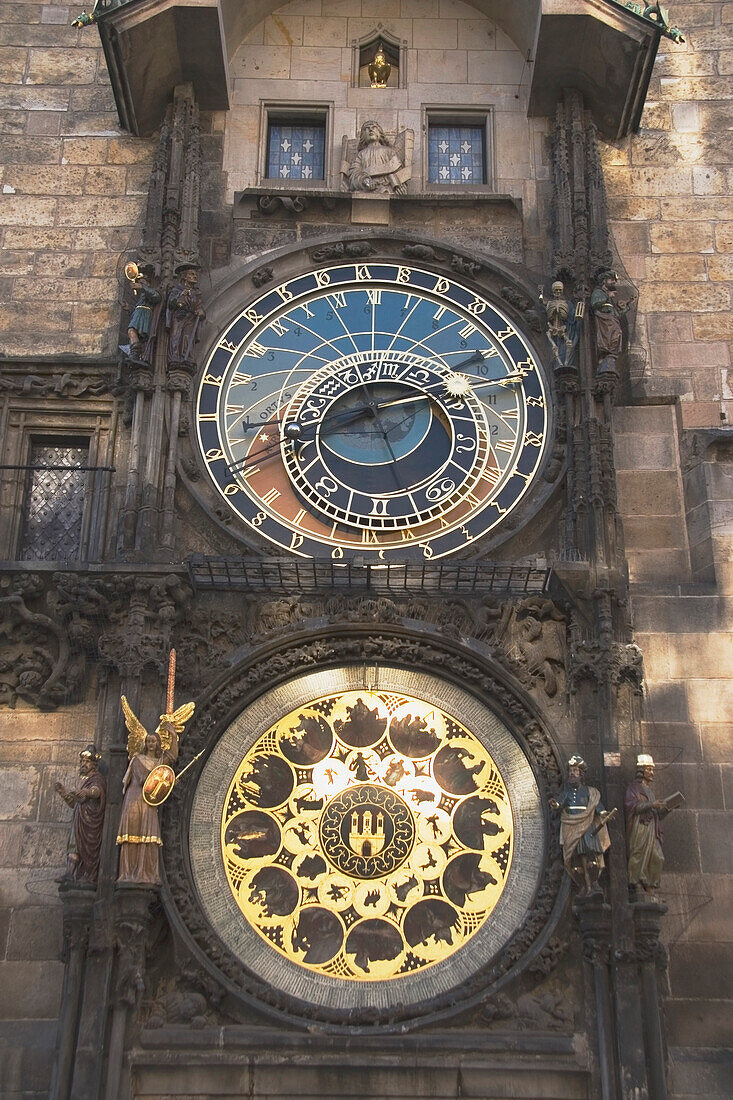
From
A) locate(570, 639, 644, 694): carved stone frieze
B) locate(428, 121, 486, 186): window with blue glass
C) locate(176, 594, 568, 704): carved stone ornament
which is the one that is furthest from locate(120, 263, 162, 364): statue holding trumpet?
locate(570, 639, 644, 694): carved stone frieze

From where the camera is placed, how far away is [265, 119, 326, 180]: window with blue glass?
14938 millimetres

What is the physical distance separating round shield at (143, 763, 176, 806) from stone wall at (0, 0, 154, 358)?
177 inches

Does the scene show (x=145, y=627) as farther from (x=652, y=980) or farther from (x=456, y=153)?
(x=456, y=153)

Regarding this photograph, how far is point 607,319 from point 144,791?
234 inches

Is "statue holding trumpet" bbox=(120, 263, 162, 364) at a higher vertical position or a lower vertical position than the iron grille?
higher

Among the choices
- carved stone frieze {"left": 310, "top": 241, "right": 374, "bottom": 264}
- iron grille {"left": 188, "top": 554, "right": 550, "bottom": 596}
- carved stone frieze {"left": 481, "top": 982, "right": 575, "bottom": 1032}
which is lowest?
carved stone frieze {"left": 481, "top": 982, "right": 575, "bottom": 1032}

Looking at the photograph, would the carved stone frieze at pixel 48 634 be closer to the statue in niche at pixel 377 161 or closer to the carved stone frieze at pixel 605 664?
the carved stone frieze at pixel 605 664

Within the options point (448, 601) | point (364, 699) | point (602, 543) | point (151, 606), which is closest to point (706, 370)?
point (602, 543)

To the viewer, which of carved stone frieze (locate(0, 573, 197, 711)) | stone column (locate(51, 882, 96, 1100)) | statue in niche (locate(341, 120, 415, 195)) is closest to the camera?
stone column (locate(51, 882, 96, 1100))

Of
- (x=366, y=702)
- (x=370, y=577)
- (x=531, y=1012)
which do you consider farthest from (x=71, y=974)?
(x=370, y=577)

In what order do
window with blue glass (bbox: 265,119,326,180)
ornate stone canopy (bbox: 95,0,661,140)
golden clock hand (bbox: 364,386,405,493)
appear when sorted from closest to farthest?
golden clock hand (bbox: 364,386,405,493) < ornate stone canopy (bbox: 95,0,661,140) < window with blue glass (bbox: 265,119,326,180)

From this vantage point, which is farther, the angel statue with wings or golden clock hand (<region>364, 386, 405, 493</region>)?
golden clock hand (<region>364, 386, 405, 493</region>)

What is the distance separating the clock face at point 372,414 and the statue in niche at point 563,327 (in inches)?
14.3

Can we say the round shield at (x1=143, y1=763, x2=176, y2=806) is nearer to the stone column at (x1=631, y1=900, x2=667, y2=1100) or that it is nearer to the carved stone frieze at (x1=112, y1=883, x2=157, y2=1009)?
the carved stone frieze at (x1=112, y1=883, x2=157, y2=1009)
